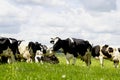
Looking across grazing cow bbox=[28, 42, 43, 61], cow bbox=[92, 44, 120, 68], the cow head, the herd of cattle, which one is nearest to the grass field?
the herd of cattle

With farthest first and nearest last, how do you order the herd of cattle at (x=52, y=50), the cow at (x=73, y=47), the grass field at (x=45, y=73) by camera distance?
the cow at (x=73, y=47), the herd of cattle at (x=52, y=50), the grass field at (x=45, y=73)

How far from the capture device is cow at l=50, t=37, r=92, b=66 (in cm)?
3447

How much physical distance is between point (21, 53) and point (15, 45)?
494 centimetres

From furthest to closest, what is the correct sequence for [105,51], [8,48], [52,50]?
[105,51] → [52,50] → [8,48]

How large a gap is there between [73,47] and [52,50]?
9.32ft

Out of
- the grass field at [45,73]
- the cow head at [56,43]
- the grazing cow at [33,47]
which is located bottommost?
the grazing cow at [33,47]

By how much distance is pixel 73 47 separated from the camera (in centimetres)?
3491

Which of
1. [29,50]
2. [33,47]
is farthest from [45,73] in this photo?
[33,47]

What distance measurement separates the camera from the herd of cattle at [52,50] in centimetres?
3362

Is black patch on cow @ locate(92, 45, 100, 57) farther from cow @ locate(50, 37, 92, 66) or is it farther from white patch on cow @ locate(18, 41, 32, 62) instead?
white patch on cow @ locate(18, 41, 32, 62)

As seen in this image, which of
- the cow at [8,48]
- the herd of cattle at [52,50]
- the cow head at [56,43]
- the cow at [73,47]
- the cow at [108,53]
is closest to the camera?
the cow at [8,48]

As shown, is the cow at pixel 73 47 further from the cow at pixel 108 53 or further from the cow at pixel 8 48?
the cow at pixel 108 53

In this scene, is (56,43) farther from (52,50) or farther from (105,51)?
(105,51)

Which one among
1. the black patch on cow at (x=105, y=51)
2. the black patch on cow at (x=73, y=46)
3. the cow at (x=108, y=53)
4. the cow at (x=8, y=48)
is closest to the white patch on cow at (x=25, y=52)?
the cow at (x=8, y=48)
